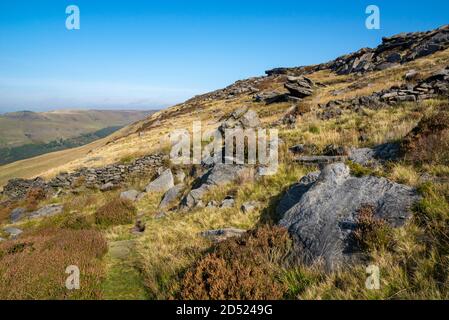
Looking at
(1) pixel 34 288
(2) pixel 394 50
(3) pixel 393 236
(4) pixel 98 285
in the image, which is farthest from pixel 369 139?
(2) pixel 394 50

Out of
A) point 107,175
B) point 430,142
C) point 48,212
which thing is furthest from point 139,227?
point 107,175

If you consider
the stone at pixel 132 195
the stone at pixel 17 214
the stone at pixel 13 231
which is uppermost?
the stone at pixel 132 195

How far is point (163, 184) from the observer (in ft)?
57.3

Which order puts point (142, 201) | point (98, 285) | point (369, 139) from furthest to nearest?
point (142, 201), point (369, 139), point (98, 285)

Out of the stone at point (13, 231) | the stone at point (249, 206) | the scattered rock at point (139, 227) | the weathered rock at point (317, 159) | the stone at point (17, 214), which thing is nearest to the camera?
the stone at point (249, 206)

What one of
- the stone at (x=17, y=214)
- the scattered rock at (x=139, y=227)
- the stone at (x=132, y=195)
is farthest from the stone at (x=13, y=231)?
the scattered rock at (x=139, y=227)

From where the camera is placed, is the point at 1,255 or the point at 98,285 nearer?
the point at 98,285

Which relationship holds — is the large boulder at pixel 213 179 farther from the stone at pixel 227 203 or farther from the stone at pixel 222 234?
the stone at pixel 222 234

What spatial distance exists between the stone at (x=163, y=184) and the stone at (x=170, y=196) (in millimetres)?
1454

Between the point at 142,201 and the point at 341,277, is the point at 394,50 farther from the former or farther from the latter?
the point at 341,277

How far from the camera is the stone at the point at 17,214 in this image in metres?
19.8

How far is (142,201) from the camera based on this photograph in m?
16.2

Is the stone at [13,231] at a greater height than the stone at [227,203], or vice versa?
the stone at [227,203]
